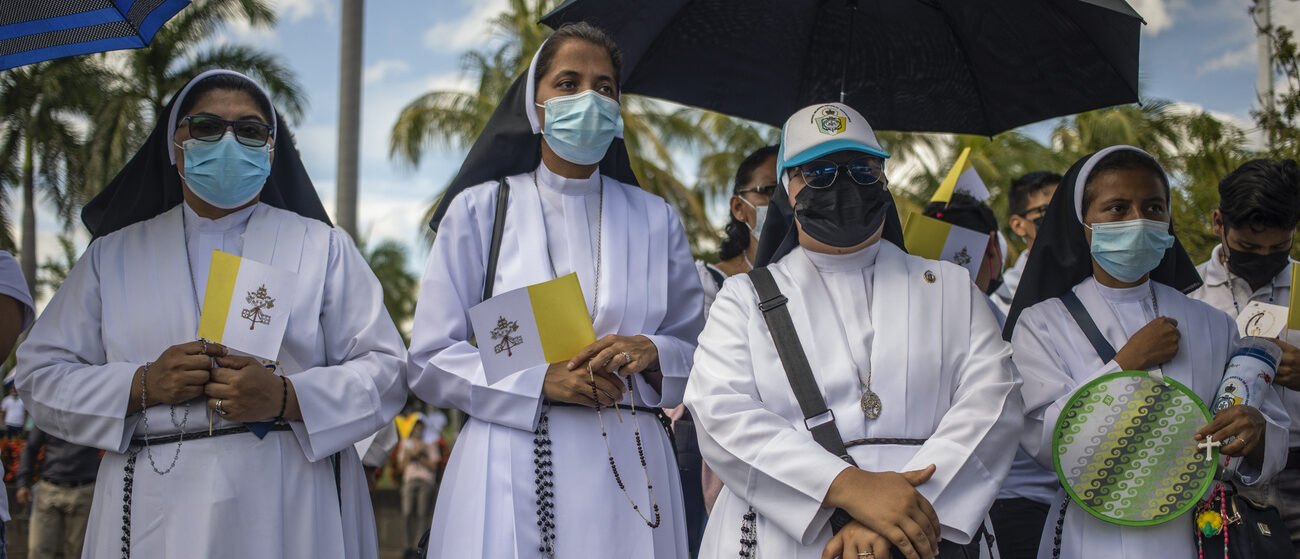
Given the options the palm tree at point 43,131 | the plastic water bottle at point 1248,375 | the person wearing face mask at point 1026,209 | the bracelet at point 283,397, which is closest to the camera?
the bracelet at point 283,397

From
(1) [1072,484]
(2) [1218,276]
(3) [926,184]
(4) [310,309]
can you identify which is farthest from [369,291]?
(3) [926,184]

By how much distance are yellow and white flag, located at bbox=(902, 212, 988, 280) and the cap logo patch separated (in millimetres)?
1435

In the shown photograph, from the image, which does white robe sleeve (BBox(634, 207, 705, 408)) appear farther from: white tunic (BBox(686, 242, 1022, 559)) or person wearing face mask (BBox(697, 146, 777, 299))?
person wearing face mask (BBox(697, 146, 777, 299))

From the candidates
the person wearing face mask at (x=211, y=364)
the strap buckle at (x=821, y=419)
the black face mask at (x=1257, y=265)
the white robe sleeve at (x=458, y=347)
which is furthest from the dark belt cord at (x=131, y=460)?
the black face mask at (x=1257, y=265)

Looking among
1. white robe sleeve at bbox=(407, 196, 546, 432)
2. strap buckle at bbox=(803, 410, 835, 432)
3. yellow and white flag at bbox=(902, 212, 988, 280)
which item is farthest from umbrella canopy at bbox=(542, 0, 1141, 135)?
strap buckle at bbox=(803, 410, 835, 432)

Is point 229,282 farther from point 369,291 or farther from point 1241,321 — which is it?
point 1241,321

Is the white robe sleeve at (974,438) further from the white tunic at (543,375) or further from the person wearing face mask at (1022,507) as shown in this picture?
the person wearing face mask at (1022,507)

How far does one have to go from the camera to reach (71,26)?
155 inches

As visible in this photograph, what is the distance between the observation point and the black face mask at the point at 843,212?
3.57 meters

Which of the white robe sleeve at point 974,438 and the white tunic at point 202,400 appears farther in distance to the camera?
the white tunic at point 202,400

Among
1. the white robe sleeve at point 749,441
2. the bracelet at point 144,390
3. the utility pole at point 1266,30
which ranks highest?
the utility pole at point 1266,30

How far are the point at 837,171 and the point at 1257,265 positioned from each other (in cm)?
299

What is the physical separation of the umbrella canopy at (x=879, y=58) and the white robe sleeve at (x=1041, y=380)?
143 cm

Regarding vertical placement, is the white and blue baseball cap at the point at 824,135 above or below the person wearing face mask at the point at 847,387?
above
